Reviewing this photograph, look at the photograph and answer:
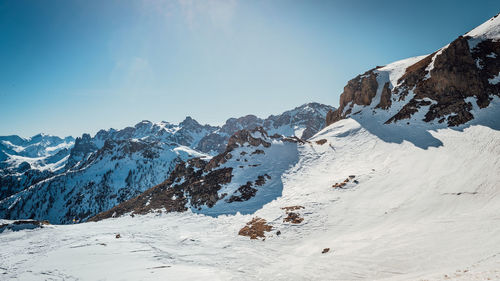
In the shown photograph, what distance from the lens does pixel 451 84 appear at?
40.6 meters

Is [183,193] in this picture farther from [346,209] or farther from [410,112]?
[410,112]

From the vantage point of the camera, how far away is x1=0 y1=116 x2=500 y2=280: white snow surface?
47.1 feet

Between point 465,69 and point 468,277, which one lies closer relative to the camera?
point 468,277

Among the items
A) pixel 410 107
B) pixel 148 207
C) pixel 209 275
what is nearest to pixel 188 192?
pixel 148 207

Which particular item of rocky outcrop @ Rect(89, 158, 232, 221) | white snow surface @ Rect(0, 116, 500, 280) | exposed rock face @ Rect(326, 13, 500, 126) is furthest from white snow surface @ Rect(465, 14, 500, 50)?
rocky outcrop @ Rect(89, 158, 232, 221)

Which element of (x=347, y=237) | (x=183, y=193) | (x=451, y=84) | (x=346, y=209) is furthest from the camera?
(x=183, y=193)

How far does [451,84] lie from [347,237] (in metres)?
40.8

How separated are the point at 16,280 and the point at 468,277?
30231 mm

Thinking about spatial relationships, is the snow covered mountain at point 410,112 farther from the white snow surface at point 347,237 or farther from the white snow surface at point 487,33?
the white snow surface at point 347,237

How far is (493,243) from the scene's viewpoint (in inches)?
497

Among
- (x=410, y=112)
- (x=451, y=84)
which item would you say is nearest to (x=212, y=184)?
(x=410, y=112)

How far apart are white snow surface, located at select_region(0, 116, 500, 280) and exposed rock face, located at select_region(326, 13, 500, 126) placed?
251 inches

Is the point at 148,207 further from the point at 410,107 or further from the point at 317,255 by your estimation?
the point at 410,107


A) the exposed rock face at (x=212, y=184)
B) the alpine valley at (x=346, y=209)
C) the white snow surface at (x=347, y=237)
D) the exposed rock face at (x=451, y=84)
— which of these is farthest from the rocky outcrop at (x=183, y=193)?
the exposed rock face at (x=451, y=84)
